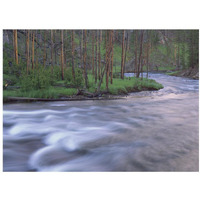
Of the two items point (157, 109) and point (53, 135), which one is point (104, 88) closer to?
point (157, 109)

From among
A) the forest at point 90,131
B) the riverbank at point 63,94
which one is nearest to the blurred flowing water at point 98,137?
the forest at point 90,131

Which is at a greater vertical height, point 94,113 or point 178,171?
point 94,113

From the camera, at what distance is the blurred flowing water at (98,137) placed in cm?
362

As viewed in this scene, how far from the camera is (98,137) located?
197 inches

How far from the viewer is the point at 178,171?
131 inches

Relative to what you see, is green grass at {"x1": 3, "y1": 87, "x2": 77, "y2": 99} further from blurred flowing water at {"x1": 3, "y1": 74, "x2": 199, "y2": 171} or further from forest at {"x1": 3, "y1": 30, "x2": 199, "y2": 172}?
blurred flowing water at {"x1": 3, "y1": 74, "x2": 199, "y2": 171}

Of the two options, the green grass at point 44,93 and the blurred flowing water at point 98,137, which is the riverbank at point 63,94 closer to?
the green grass at point 44,93

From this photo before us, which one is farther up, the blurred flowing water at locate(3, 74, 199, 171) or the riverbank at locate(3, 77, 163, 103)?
the riverbank at locate(3, 77, 163, 103)

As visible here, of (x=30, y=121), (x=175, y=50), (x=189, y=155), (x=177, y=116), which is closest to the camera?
(x=189, y=155)

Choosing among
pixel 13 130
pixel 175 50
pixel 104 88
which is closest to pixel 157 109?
pixel 104 88

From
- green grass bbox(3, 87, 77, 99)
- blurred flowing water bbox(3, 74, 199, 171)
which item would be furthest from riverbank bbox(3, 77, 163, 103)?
blurred flowing water bbox(3, 74, 199, 171)

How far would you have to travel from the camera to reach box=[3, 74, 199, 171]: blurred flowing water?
3615mm

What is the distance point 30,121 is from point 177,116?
5.19 m

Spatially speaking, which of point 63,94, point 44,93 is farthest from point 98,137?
point 63,94
